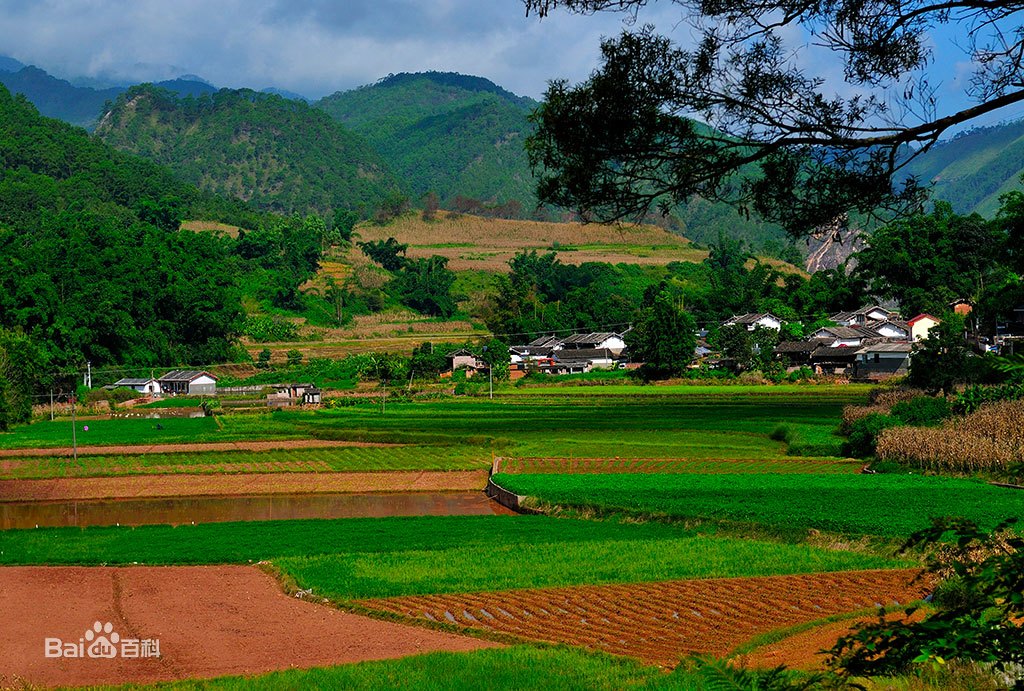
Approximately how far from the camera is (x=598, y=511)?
35281 millimetres

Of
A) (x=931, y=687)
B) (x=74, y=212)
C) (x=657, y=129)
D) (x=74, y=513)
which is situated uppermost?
(x=74, y=212)

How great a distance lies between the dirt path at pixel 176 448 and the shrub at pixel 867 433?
78.0 feet

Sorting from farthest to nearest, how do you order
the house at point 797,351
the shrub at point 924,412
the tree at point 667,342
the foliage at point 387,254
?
1. the foliage at point 387,254
2. the house at point 797,351
3. the tree at point 667,342
4. the shrub at point 924,412


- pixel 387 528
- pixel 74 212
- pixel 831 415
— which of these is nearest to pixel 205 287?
pixel 74 212

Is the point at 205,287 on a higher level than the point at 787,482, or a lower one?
higher

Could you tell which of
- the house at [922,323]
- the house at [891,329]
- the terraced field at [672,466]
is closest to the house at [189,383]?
the house at [891,329]

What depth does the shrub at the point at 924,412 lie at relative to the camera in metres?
46.2

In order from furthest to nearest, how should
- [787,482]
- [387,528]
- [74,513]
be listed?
[74,513] < [787,482] < [387,528]

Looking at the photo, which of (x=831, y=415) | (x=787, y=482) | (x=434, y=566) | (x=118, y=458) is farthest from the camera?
(x=831, y=415)

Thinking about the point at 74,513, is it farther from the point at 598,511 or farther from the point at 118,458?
the point at 598,511

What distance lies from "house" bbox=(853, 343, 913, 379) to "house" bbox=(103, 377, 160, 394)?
65.8 metres

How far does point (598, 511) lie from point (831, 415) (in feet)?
100

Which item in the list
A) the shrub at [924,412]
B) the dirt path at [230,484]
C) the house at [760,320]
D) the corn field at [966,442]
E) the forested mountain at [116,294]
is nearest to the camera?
the corn field at [966,442]

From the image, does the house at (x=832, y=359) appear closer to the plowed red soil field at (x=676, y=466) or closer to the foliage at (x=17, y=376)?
the plowed red soil field at (x=676, y=466)
